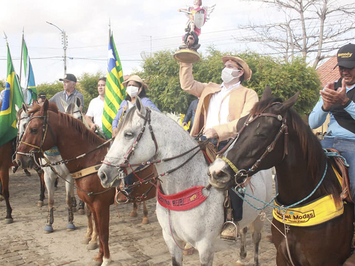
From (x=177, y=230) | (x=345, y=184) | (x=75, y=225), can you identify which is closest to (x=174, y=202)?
(x=177, y=230)

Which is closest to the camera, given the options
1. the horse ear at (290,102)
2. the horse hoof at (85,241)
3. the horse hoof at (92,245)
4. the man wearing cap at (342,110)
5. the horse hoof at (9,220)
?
the horse ear at (290,102)

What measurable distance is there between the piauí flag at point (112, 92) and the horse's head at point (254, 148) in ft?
11.6

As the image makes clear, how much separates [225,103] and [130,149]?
130 centimetres

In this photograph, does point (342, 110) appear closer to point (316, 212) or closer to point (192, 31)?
point (316, 212)

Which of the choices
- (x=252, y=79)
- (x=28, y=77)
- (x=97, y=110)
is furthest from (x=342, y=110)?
(x=252, y=79)

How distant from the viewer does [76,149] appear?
442cm

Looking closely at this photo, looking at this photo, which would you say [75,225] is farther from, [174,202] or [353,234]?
[353,234]

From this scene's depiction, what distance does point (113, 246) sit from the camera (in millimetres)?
5070

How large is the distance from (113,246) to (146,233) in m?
0.81

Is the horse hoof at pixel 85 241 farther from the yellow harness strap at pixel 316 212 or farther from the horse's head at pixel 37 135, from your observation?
the yellow harness strap at pixel 316 212

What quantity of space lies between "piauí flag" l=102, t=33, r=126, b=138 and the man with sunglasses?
3554mm

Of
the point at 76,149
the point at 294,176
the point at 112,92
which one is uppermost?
the point at 112,92

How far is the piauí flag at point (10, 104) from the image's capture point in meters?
5.90


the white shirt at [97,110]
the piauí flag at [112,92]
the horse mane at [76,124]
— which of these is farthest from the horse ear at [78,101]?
the horse mane at [76,124]
